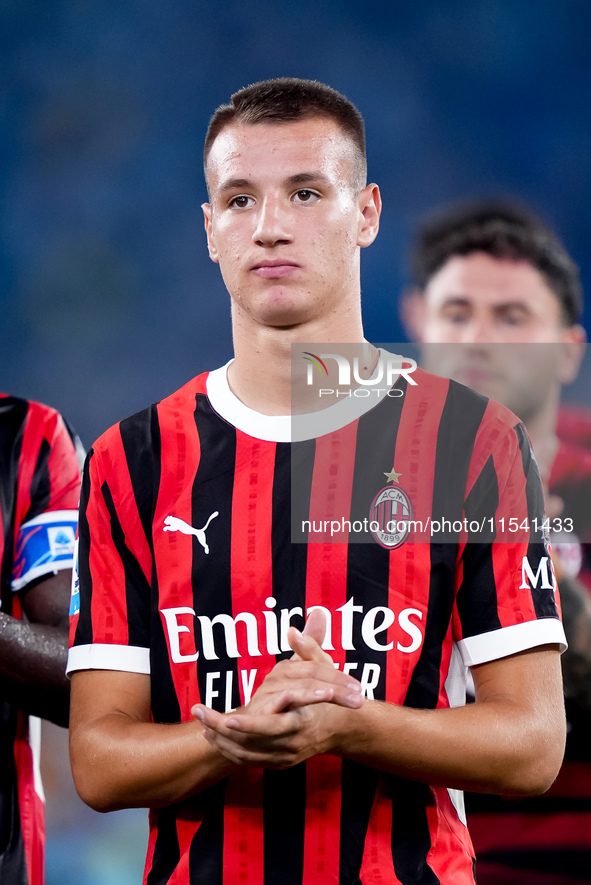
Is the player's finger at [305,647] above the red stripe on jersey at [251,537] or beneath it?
beneath

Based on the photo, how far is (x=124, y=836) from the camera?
2.57 m

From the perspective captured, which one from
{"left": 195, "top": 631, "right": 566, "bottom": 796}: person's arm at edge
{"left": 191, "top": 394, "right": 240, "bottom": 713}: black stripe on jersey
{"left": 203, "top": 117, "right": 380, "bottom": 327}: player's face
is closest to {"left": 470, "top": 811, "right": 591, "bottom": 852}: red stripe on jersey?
{"left": 195, "top": 631, "right": 566, "bottom": 796}: person's arm at edge

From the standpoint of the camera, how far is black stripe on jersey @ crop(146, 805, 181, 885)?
1318mm

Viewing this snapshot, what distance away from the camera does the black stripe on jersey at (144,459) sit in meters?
1.45

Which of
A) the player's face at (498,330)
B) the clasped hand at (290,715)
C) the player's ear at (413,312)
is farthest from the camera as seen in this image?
the player's ear at (413,312)

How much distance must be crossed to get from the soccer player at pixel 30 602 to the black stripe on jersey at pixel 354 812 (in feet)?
1.98

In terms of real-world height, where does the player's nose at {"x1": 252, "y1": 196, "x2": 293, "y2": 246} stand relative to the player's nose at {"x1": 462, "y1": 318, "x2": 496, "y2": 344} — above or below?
below

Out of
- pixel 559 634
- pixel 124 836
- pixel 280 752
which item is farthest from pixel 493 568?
pixel 124 836

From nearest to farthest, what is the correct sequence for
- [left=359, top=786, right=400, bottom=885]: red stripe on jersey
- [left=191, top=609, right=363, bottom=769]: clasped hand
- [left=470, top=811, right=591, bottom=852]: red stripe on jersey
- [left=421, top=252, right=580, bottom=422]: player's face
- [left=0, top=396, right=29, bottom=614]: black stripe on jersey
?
[left=191, top=609, right=363, bottom=769]: clasped hand → [left=359, top=786, right=400, bottom=885]: red stripe on jersey → [left=0, top=396, right=29, bottom=614]: black stripe on jersey → [left=470, top=811, right=591, bottom=852]: red stripe on jersey → [left=421, top=252, right=580, bottom=422]: player's face

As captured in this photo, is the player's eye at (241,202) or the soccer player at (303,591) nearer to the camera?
the soccer player at (303,591)

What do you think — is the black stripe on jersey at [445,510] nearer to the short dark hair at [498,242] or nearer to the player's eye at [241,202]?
the player's eye at [241,202]

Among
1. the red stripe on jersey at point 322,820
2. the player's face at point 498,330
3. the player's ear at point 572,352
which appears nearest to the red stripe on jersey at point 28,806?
the red stripe on jersey at point 322,820

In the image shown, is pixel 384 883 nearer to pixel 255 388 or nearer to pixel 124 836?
pixel 255 388

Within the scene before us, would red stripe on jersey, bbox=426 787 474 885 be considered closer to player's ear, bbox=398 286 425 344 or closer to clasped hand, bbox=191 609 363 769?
clasped hand, bbox=191 609 363 769
